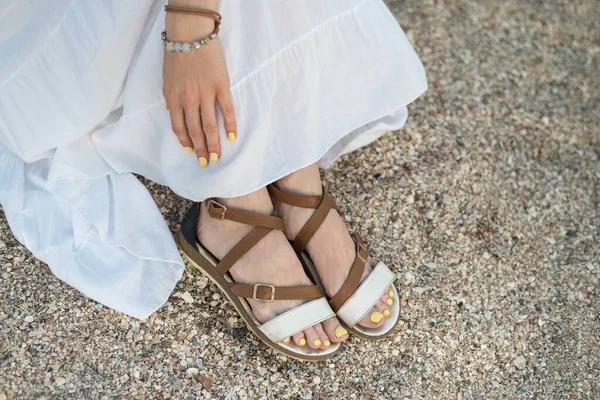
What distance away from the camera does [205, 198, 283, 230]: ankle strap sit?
1.61m

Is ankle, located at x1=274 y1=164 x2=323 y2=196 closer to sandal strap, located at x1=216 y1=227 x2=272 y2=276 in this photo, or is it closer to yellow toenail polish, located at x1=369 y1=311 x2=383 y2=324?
sandal strap, located at x1=216 y1=227 x2=272 y2=276

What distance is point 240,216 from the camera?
Answer: 1614 mm

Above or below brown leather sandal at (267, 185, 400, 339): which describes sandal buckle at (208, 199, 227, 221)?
above

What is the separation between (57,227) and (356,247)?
84cm

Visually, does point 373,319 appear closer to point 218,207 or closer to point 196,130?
point 218,207

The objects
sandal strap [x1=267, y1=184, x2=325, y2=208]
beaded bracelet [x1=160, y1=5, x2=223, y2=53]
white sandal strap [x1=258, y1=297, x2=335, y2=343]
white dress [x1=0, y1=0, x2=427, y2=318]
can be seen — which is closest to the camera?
beaded bracelet [x1=160, y1=5, x2=223, y2=53]

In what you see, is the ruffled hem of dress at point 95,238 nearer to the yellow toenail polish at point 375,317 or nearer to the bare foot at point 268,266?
the bare foot at point 268,266

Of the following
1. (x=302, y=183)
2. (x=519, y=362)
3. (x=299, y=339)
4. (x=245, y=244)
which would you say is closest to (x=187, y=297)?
(x=245, y=244)

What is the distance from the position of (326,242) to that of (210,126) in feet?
1.64

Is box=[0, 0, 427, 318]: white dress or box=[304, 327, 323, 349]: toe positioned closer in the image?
box=[0, 0, 427, 318]: white dress

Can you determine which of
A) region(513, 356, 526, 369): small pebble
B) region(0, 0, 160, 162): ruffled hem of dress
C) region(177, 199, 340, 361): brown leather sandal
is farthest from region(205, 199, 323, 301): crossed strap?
region(513, 356, 526, 369): small pebble

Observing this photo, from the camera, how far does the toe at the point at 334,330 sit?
1.62 m

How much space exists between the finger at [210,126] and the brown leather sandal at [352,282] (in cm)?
31

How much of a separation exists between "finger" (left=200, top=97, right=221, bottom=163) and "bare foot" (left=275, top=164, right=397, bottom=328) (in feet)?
1.03
